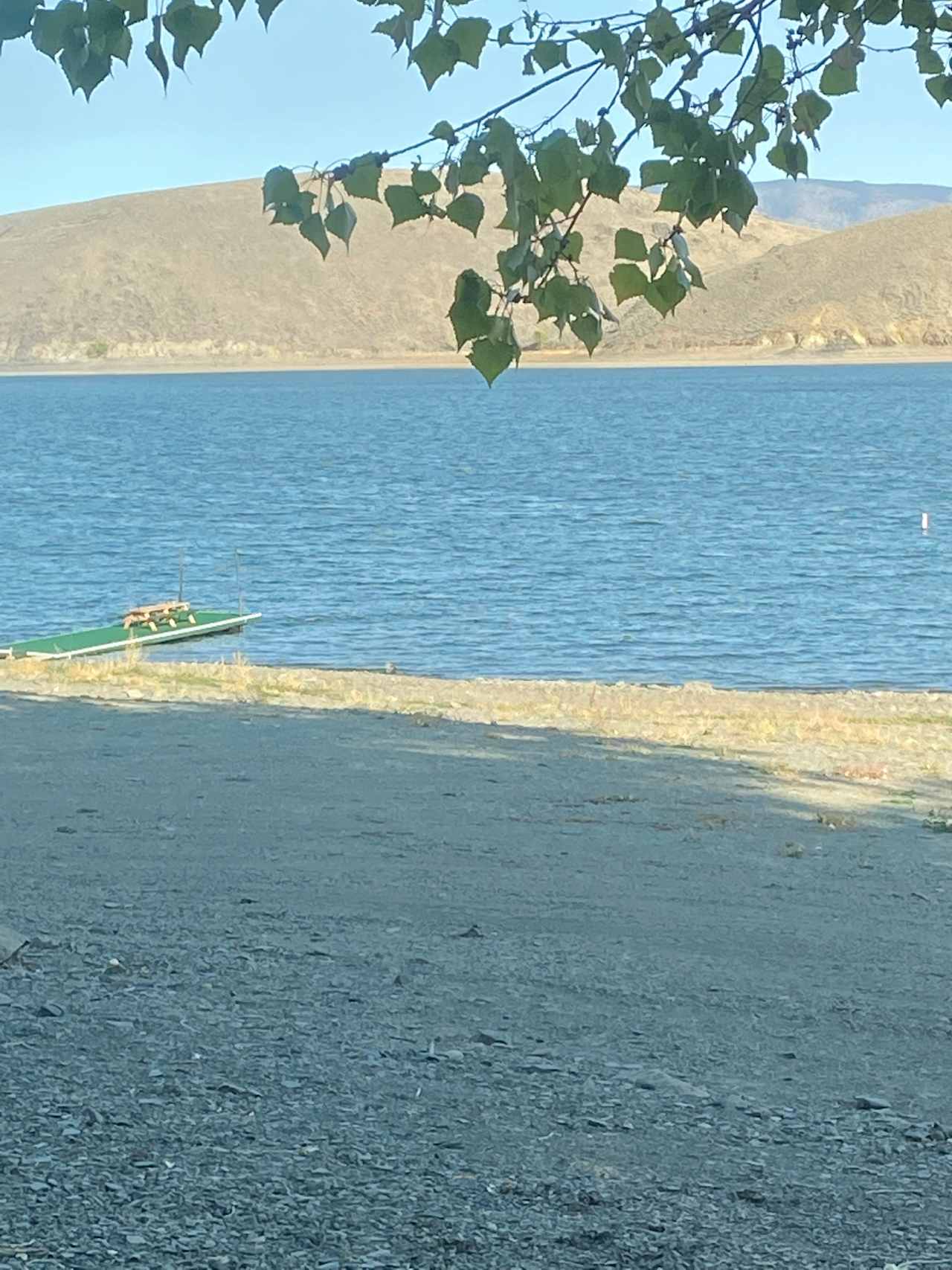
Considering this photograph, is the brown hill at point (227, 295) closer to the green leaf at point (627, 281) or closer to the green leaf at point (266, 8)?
the green leaf at point (627, 281)

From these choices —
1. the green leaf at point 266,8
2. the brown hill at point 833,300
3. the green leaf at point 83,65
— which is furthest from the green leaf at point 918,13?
the brown hill at point 833,300

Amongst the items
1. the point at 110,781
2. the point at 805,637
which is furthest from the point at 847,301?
the point at 110,781

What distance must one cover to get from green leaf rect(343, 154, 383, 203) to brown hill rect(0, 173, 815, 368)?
565 feet

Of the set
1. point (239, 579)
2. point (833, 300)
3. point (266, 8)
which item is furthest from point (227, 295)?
point (266, 8)

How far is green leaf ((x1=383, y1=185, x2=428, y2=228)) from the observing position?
3049 millimetres

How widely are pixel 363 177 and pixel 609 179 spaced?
43 cm

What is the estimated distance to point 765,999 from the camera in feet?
20.4

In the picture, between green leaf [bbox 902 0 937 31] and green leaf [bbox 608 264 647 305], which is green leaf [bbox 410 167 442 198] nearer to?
green leaf [bbox 608 264 647 305]

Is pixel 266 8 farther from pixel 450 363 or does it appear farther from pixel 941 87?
pixel 450 363

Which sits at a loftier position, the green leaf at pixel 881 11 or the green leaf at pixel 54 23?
the green leaf at pixel 881 11

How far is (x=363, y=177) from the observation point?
10.2ft

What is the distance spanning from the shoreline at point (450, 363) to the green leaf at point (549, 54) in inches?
6105

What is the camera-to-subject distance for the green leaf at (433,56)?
9.77 ft

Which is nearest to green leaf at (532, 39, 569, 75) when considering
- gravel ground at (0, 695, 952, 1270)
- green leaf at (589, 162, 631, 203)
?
green leaf at (589, 162, 631, 203)
